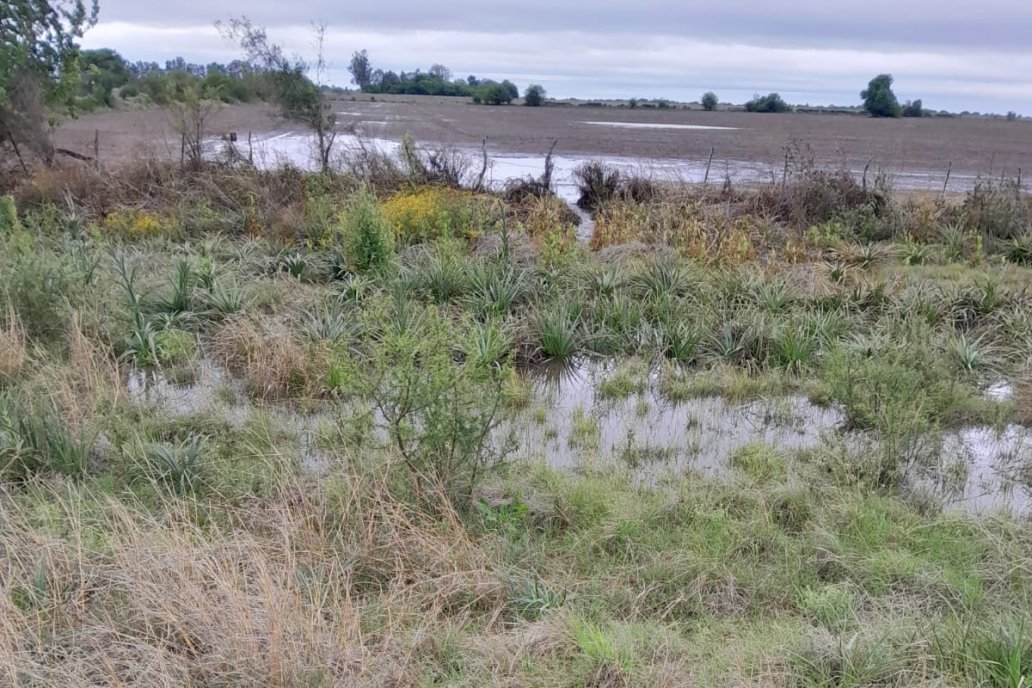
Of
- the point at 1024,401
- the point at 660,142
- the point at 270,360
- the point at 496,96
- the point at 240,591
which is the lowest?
the point at 240,591

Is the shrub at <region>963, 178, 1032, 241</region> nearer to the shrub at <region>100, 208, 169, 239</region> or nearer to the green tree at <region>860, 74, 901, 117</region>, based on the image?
the shrub at <region>100, 208, 169, 239</region>

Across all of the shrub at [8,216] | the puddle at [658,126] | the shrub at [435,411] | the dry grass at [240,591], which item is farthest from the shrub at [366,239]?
the puddle at [658,126]

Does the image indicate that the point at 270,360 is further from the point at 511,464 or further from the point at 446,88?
the point at 446,88

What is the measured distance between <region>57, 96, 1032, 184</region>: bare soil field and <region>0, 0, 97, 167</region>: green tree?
225 centimetres

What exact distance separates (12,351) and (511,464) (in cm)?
502

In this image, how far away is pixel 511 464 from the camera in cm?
580

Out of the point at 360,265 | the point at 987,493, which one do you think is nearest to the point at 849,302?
the point at 987,493

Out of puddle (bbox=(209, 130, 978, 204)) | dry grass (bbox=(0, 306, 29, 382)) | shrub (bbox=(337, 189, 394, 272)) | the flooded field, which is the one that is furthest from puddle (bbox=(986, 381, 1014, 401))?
puddle (bbox=(209, 130, 978, 204))

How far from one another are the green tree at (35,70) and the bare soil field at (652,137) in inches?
88.5

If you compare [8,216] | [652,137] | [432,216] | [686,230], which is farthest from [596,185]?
[652,137]

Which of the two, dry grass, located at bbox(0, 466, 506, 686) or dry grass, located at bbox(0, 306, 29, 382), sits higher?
dry grass, located at bbox(0, 306, 29, 382)

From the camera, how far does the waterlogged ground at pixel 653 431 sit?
6004 millimetres

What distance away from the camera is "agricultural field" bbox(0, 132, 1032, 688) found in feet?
12.0

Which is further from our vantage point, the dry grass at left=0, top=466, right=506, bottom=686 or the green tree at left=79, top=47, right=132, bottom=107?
the green tree at left=79, top=47, right=132, bottom=107
